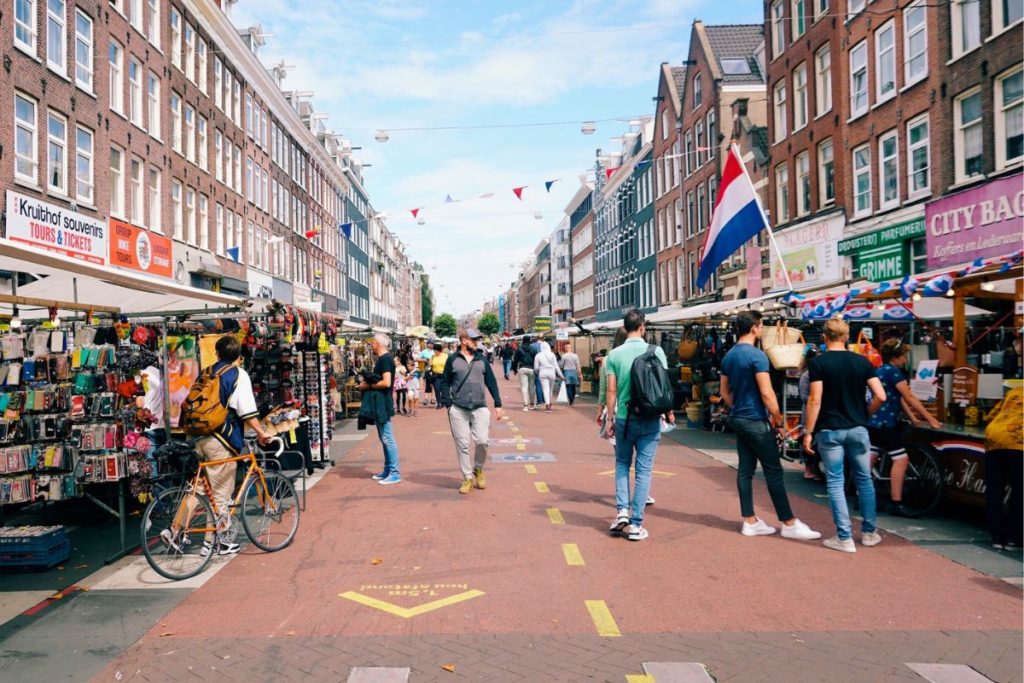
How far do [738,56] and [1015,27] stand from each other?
21616 mm

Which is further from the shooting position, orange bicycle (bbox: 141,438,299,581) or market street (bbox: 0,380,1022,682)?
orange bicycle (bbox: 141,438,299,581)

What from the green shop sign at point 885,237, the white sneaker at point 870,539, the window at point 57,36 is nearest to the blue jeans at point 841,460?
the white sneaker at point 870,539

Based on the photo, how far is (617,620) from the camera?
16.4 ft

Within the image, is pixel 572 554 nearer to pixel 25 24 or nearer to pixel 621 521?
pixel 621 521

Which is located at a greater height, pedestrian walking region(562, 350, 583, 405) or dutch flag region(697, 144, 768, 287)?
dutch flag region(697, 144, 768, 287)

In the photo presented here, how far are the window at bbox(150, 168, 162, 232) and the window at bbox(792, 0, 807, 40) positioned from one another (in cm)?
2070

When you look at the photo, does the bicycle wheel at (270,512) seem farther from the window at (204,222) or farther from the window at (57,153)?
the window at (204,222)

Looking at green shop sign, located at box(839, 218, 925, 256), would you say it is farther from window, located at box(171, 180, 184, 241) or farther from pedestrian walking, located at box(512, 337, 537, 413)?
window, located at box(171, 180, 184, 241)

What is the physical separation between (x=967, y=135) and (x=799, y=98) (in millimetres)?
9188

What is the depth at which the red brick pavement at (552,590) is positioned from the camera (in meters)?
4.61

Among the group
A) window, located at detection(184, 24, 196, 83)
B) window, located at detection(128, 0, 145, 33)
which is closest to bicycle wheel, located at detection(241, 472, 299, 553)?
window, located at detection(128, 0, 145, 33)

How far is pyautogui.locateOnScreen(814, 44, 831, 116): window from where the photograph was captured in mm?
24930

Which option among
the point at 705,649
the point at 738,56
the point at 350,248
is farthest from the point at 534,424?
the point at 350,248

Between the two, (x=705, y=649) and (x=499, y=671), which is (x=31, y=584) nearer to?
(x=499, y=671)
